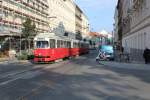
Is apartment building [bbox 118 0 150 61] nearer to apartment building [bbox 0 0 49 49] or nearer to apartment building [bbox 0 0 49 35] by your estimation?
apartment building [bbox 0 0 49 49]

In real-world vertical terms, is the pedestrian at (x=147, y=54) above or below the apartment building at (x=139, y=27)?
below

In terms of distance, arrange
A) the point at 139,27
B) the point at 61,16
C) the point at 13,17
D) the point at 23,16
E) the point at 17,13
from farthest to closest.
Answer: the point at 61,16, the point at 23,16, the point at 17,13, the point at 13,17, the point at 139,27

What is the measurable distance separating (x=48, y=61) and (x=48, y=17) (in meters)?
48.0

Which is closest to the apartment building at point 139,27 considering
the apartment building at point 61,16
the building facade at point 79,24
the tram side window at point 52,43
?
the tram side window at point 52,43

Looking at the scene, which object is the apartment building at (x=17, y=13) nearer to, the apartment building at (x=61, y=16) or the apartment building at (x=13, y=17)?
the apartment building at (x=13, y=17)

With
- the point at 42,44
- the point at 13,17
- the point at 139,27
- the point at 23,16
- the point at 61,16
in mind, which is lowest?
the point at 42,44

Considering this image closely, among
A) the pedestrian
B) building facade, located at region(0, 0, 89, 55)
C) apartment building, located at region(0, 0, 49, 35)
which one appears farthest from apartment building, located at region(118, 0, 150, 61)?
apartment building, located at region(0, 0, 49, 35)

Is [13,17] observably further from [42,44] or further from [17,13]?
[42,44]

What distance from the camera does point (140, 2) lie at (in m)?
46.9

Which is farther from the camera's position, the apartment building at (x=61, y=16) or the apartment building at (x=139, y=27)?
the apartment building at (x=61, y=16)

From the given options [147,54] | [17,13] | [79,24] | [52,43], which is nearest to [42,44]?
[52,43]

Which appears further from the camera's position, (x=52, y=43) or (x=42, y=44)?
(x=52, y=43)

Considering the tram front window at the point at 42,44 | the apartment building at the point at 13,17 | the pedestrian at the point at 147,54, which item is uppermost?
the apartment building at the point at 13,17

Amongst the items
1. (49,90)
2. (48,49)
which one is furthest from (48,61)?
(49,90)
